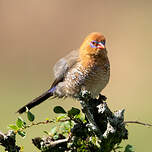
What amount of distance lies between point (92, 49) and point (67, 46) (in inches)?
400

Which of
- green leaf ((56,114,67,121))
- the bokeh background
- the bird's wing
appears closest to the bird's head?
the bird's wing

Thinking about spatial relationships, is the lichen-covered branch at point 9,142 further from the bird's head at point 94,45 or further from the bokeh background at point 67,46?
the bokeh background at point 67,46


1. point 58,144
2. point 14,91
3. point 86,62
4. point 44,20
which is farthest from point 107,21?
point 58,144

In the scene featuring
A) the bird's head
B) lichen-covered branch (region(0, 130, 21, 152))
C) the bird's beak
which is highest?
the bird's head

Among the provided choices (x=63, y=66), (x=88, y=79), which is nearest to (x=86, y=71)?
(x=88, y=79)

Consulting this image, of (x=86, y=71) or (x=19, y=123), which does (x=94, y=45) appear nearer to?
(x=86, y=71)

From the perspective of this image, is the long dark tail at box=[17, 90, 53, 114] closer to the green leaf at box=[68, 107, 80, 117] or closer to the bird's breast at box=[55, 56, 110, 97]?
the bird's breast at box=[55, 56, 110, 97]

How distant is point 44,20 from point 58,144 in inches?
602

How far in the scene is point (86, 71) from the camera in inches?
214

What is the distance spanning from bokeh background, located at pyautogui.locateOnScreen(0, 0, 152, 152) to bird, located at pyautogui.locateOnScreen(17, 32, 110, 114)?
4031 mm

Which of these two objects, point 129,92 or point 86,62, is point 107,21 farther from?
point 86,62

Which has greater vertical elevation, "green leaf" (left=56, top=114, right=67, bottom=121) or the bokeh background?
the bokeh background

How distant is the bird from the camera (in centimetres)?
536

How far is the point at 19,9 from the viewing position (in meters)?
18.1
